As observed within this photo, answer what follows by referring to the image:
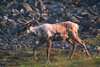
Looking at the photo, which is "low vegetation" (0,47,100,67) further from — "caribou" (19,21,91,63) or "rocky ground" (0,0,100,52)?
"rocky ground" (0,0,100,52)

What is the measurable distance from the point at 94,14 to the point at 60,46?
11.4m

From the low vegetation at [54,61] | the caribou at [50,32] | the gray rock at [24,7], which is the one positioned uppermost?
the gray rock at [24,7]

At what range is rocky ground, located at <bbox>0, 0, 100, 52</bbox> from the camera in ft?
60.6

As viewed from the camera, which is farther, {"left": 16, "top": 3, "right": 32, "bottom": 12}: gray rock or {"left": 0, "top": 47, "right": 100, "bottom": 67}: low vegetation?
{"left": 16, "top": 3, "right": 32, "bottom": 12}: gray rock

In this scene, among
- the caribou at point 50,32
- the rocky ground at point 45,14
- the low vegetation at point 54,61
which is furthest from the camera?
the rocky ground at point 45,14

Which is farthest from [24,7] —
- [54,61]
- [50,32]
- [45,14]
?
[54,61]

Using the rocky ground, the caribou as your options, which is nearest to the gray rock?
A: the rocky ground

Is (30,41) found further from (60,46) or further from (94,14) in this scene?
(94,14)

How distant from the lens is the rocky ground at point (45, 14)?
18484 mm

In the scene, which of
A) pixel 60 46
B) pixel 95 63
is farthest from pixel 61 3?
pixel 95 63

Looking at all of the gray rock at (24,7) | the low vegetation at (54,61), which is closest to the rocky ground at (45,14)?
the gray rock at (24,7)

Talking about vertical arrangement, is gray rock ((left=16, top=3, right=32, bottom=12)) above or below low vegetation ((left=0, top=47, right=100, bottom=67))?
above

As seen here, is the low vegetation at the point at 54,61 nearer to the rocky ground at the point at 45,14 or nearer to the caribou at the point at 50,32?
the caribou at the point at 50,32

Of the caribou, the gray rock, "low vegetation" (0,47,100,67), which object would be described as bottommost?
"low vegetation" (0,47,100,67)
